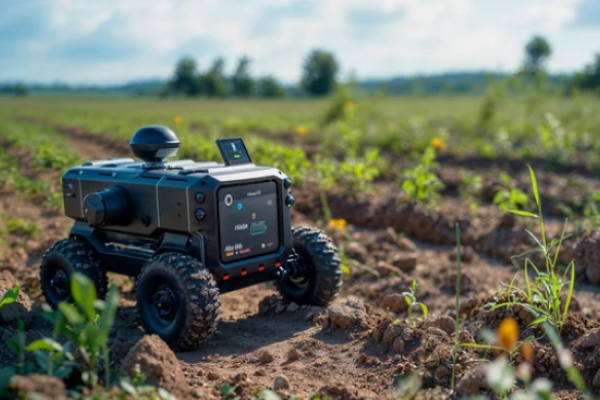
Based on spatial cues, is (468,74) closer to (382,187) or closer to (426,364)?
(382,187)

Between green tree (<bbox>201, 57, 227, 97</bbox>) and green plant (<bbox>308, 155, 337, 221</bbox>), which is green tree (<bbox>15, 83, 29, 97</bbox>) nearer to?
green tree (<bbox>201, 57, 227, 97</bbox>)

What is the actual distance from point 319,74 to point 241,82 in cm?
1398

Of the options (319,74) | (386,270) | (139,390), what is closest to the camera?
(139,390)

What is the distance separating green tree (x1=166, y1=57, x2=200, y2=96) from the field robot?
252 ft

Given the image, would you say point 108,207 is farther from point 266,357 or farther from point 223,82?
point 223,82

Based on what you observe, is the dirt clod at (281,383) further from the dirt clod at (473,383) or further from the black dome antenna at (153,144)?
the black dome antenna at (153,144)

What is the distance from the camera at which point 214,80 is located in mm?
79312

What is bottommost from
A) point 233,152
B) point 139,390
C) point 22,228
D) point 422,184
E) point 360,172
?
point 22,228

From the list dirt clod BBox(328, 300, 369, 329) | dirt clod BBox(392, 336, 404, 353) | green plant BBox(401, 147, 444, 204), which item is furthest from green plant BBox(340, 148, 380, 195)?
dirt clod BBox(392, 336, 404, 353)

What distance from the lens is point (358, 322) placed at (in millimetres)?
4562

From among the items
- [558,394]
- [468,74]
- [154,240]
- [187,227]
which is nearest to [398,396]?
[558,394]

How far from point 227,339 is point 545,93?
1425 cm

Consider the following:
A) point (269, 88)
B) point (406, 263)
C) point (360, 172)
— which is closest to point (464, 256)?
point (406, 263)

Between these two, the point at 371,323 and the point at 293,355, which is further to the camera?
the point at 371,323
